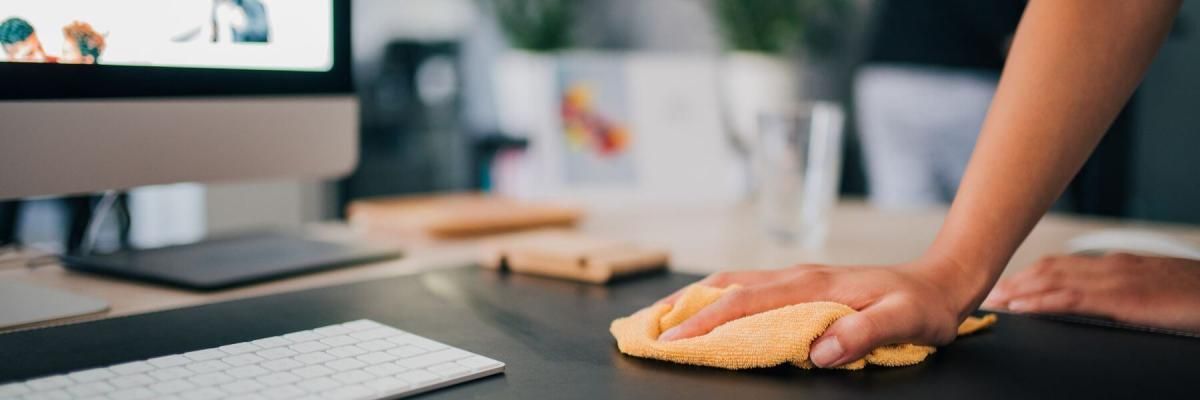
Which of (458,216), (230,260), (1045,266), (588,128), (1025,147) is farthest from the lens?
(588,128)

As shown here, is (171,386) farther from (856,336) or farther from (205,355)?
(856,336)

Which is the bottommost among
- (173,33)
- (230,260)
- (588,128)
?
(230,260)

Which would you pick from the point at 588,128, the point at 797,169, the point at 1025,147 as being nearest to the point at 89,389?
the point at 1025,147

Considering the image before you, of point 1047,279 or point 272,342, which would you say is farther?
point 1047,279

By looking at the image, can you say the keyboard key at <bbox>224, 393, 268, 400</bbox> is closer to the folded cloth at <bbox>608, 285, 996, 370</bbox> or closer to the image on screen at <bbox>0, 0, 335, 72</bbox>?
the folded cloth at <bbox>608, 285, 996, 370</bbox>

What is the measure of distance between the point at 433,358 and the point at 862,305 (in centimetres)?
30

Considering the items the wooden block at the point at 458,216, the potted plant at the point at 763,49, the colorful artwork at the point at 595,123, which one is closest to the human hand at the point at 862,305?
the wooden block at the point at 458,216

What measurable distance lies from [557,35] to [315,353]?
159 cm

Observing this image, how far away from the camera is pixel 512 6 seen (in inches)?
105

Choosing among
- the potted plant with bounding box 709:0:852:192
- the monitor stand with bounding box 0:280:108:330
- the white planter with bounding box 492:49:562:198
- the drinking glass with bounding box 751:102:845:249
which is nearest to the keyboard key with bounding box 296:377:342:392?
the monitor stand with bounding box 0:280:108:330

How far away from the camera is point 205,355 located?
23.8 inches

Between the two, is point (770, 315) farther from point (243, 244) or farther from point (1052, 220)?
point (1052, 220)

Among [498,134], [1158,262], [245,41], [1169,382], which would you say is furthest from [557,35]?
[1169,382]

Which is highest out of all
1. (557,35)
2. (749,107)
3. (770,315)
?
(557,35)
